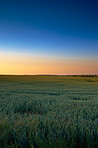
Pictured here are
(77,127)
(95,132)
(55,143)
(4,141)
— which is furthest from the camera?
(77,127)

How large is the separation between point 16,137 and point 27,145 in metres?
0.31

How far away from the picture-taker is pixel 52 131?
11.1ft

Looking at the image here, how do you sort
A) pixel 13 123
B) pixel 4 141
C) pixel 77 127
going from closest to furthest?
pixel 4 141 → pixel 77 127 → pixel 13 123

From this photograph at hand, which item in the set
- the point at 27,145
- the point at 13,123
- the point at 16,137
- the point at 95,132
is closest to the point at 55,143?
the point at 27,145

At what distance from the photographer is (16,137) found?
3.06 metres

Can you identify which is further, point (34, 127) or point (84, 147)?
point (34, 127)

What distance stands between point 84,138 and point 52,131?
31.4 inches

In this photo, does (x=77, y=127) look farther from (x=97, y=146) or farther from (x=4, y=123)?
(x=4, y=123)

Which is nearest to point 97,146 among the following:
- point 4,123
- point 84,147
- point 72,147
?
point 84,147

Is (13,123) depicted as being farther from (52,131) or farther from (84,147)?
(84,147)

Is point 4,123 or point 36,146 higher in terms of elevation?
point 4,123

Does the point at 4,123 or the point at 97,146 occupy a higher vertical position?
the point at 4,123

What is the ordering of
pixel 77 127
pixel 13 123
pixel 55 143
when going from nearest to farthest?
pixel 55 143 → pixel 77 127 → pixel 13 123

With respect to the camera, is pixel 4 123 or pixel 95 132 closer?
pixel 95 132
